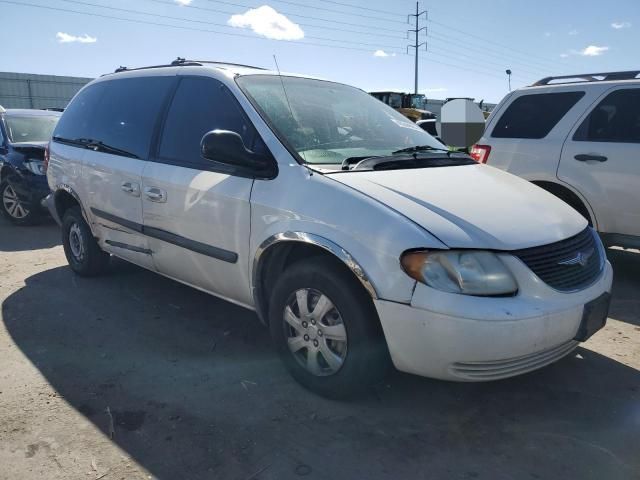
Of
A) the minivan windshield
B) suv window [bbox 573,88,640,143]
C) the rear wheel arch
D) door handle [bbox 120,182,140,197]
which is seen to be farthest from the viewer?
the rear wheel arch

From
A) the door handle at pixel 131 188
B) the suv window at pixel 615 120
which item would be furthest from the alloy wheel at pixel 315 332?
the suv window at pixel 615 120

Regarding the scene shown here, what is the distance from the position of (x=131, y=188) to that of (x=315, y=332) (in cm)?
195

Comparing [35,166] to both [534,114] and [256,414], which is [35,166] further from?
[534,114]

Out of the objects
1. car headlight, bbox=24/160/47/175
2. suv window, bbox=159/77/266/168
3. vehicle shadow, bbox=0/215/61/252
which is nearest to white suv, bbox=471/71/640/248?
suv window, bbox=159/77/266/168

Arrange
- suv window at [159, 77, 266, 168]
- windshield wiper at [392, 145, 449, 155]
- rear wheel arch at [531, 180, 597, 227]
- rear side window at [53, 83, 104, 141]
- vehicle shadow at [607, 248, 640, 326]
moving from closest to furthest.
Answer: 1. suv window at [159, 77, 266, 168]
2. windshield wiper at [392, 145, 449, 155]
3. vehicle shadow at [607, 248, 640, 326]
4. rear side window at [53, 83, 104, 141]
5. rear wheel arch at [531, 180, 597, 227]

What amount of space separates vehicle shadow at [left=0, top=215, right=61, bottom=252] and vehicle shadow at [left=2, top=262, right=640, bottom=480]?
3.05m

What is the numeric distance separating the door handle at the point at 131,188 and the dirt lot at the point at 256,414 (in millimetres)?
964

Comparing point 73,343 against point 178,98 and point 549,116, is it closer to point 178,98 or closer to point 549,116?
point 178,98

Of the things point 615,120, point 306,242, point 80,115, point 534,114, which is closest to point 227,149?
point 306,242

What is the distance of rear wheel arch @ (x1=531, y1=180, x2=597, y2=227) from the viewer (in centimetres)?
502

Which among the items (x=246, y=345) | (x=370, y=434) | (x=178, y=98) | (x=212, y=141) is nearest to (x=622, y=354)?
(x=370, y=434)

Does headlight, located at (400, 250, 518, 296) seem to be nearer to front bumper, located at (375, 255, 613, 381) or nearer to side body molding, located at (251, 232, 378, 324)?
front bumper, located at (375, 255, 613, 381)

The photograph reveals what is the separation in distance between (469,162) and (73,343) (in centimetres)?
295

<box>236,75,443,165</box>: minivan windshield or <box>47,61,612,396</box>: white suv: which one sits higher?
<box>236,75,443,165</box>: minivan windshield
